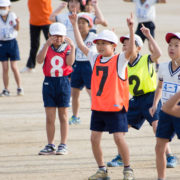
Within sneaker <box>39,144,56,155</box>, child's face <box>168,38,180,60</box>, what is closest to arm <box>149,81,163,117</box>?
child's face <box>168,38,180,60</box>

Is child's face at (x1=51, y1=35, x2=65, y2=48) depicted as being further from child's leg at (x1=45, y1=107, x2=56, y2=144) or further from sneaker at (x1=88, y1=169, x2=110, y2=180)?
sneaker at (x1=88, y1=169, x2=110, y2=180)

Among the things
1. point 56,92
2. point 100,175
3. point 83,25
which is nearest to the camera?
point 100,175

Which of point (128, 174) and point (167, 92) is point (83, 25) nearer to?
point (167, 92)

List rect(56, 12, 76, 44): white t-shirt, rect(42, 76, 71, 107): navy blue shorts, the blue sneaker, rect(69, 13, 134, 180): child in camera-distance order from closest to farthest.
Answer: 1. rect(69, 13, 134, 180): child
2. the blue sneaker
3. rect(42, 76, 71, 107): navy blue shorts
4. rect(56, 12, 76, 44): white t-shirt

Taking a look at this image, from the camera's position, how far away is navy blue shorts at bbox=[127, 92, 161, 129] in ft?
26.1

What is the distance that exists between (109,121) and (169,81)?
→ 2.78ft

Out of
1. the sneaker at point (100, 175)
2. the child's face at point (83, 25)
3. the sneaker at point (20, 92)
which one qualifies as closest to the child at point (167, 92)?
the sneaker at point (100, 175)

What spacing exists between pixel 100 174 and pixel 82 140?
2.11 meters

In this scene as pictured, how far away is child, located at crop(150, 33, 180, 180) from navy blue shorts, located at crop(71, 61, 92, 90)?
3.28 meters

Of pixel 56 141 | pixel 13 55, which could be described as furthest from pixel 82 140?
pixel 13 55

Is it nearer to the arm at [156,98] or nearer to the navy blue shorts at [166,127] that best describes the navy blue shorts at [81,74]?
the arm at [156,98]

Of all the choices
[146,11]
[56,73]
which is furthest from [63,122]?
[146,11]

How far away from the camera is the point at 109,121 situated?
285 inches

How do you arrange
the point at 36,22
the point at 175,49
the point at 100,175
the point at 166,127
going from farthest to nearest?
1. the point at 36,22
2. the point at 100,175
3. the point at 175,49
4. the point at 166,127
